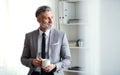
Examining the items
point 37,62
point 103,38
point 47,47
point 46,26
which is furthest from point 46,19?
point 103,38

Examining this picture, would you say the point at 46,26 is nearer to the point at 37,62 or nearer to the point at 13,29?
the point at 37,62

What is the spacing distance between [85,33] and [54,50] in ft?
5.94

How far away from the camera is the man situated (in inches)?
72.0

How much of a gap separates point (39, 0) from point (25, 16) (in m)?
0.40

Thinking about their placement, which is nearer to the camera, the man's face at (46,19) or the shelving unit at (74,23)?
the man's face at (46,19)

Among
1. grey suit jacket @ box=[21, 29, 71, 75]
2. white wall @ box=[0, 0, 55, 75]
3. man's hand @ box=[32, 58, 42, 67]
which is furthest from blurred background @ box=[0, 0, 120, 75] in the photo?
man's hand @ box=[32, 58, 42, 67]

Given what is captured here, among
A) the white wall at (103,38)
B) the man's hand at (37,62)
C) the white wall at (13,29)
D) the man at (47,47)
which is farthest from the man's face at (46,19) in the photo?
the white wall at (103,38)

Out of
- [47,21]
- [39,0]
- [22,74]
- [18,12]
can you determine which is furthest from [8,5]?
[47,21]

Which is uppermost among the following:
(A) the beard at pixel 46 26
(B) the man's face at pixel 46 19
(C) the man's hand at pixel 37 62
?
(B) the man's face at pixel 46 19

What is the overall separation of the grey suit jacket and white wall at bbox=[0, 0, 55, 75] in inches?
56.1

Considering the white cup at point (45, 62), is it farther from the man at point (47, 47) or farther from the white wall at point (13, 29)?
the white wall at point (13, 29)

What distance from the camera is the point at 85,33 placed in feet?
11.7

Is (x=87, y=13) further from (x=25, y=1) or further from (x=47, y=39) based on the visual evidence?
(x=47, y=39)

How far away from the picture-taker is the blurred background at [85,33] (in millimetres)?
3299
